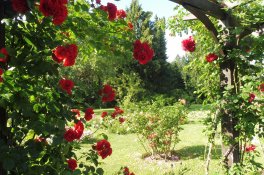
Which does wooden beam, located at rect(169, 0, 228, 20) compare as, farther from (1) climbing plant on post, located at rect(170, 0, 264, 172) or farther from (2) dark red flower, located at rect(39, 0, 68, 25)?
(2) dark red flower, located at rect(39, 0, 68, 25)

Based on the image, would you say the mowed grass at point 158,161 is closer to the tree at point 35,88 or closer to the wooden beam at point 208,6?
the wooden beam at point 208,6

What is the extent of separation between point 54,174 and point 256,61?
2.88m

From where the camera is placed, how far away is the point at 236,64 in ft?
12.6

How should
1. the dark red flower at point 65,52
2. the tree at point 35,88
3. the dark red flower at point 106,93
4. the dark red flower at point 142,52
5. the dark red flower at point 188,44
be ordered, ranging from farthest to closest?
the dark red flower at point 188,44, the dark red flower at point 106,93, the dark red flower at point 142,52, the dark red flower at point 65,52, the tree at point 35,88

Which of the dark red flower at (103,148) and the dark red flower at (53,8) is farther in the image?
the dark red flower at (103,148)

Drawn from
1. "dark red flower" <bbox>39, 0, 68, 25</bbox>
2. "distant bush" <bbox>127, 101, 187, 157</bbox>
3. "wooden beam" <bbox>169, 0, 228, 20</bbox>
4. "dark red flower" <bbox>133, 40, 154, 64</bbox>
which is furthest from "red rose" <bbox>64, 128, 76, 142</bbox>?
"distant bush" <bbox>127, 101, 187, 157</bbox>

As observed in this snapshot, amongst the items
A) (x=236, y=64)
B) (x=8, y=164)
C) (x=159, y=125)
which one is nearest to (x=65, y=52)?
(x=8, y=164)

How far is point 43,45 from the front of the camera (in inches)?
70.7

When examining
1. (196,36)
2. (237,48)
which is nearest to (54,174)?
(237,48)

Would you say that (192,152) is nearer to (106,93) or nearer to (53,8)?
(106,93)

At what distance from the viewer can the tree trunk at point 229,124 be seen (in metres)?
3.84

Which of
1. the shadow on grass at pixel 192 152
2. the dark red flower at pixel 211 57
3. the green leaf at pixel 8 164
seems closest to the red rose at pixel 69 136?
the green leaf at pixel 8 164

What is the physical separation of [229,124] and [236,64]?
30.3 inches

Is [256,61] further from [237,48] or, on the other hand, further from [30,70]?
[30,70]
